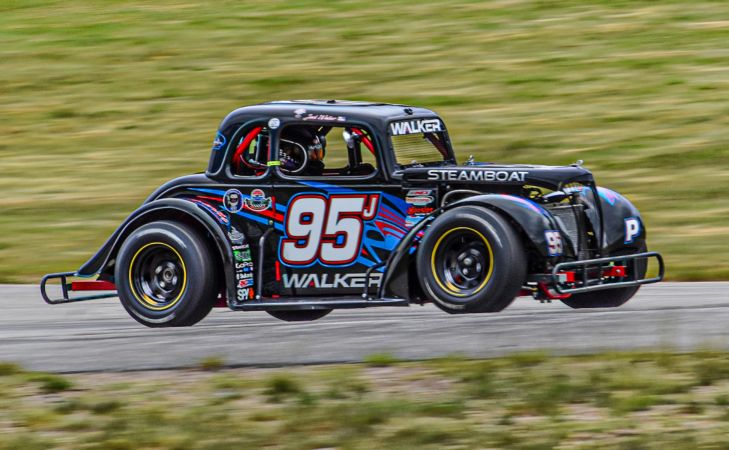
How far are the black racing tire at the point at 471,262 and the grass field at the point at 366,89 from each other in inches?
171

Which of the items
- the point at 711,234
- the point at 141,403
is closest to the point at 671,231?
the point at 711,234

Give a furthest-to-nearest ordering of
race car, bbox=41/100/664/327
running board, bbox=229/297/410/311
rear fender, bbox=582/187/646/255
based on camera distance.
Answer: rear fender, bbox=582/187/646/255 < running board, bbox=229/297/410/311 < race car, bbox=41/100/664/327

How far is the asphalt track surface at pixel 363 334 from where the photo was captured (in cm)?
865

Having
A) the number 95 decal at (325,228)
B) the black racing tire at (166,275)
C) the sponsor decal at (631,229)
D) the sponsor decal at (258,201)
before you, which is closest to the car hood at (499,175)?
the number 95 decal at (325,228)

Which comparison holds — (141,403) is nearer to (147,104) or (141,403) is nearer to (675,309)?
(675,309)

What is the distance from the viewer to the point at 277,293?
32.6ft

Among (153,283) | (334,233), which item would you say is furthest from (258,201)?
(153,283)

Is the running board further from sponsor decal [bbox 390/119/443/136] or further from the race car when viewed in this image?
sponsor decal [bbox 390/119/443/136]

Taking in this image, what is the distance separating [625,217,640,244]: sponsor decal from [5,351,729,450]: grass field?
1.88 m

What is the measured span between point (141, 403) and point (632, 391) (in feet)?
9.18

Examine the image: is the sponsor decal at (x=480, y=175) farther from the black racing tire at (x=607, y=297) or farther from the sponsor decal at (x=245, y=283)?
the sponsor decal at (x=245, y=283)

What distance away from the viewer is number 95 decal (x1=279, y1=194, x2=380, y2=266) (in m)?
9.64

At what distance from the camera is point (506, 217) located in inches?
362

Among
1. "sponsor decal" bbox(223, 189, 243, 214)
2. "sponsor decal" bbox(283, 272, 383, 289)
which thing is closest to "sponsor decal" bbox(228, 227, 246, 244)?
"sponsor decal" bbox(223, 189, 243, 214)
